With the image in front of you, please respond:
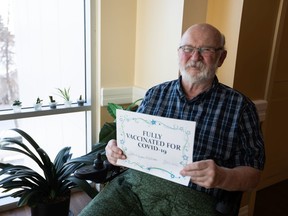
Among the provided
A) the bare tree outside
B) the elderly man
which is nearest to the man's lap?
the elderly man

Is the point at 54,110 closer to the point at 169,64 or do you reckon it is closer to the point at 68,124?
the point at 68,124

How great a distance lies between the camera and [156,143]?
958 mm

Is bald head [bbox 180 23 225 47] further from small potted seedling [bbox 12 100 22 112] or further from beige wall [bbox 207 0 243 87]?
small potted seedling [bbox 12 100 22 112]

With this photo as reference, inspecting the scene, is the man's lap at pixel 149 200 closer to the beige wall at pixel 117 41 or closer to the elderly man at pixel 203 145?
the elderly man at pixel 203 145

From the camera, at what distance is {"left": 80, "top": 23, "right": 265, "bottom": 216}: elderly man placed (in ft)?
3.55

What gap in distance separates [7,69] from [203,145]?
1376mm

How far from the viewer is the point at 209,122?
1145mm

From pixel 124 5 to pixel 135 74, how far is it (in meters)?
0.51

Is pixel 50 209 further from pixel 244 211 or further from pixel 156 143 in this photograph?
pixel 244 211

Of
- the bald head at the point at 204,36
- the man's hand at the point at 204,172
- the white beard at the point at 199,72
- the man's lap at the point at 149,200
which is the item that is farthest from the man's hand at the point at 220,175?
the bald head at the point at 204,36

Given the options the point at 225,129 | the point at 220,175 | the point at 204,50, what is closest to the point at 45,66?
the point at 204,50

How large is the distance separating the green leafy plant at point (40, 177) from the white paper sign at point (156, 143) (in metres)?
0.61

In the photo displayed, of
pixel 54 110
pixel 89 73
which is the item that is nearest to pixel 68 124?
pixel 54 110

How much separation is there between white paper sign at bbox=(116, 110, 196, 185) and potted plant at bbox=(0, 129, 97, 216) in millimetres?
598
